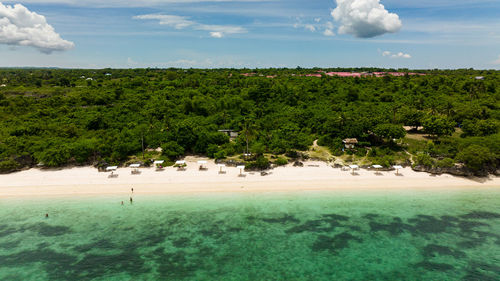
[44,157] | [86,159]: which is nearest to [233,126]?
[86,159]

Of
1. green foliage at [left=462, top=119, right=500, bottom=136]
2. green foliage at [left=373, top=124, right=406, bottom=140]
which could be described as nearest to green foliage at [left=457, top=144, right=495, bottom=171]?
green foliage at [left=373, top=124, right=406, bottom=140]

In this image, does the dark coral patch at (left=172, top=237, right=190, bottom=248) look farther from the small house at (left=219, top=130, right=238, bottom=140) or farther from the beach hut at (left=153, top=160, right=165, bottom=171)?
the small house at (left=219, top=130, right=238, bottom=140)

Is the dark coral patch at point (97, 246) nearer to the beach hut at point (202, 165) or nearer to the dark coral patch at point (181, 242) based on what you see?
the dark coral patch at point (181, 242)

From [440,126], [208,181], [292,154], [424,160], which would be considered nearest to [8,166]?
[208,181]

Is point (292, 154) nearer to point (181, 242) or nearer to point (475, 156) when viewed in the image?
point (181, 242)

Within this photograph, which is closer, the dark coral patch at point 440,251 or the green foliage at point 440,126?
the dark coral patch at point 440,251

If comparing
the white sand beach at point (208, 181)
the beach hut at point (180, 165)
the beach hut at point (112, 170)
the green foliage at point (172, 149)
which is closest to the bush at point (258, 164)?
the white sand beach at point (208, 181)
